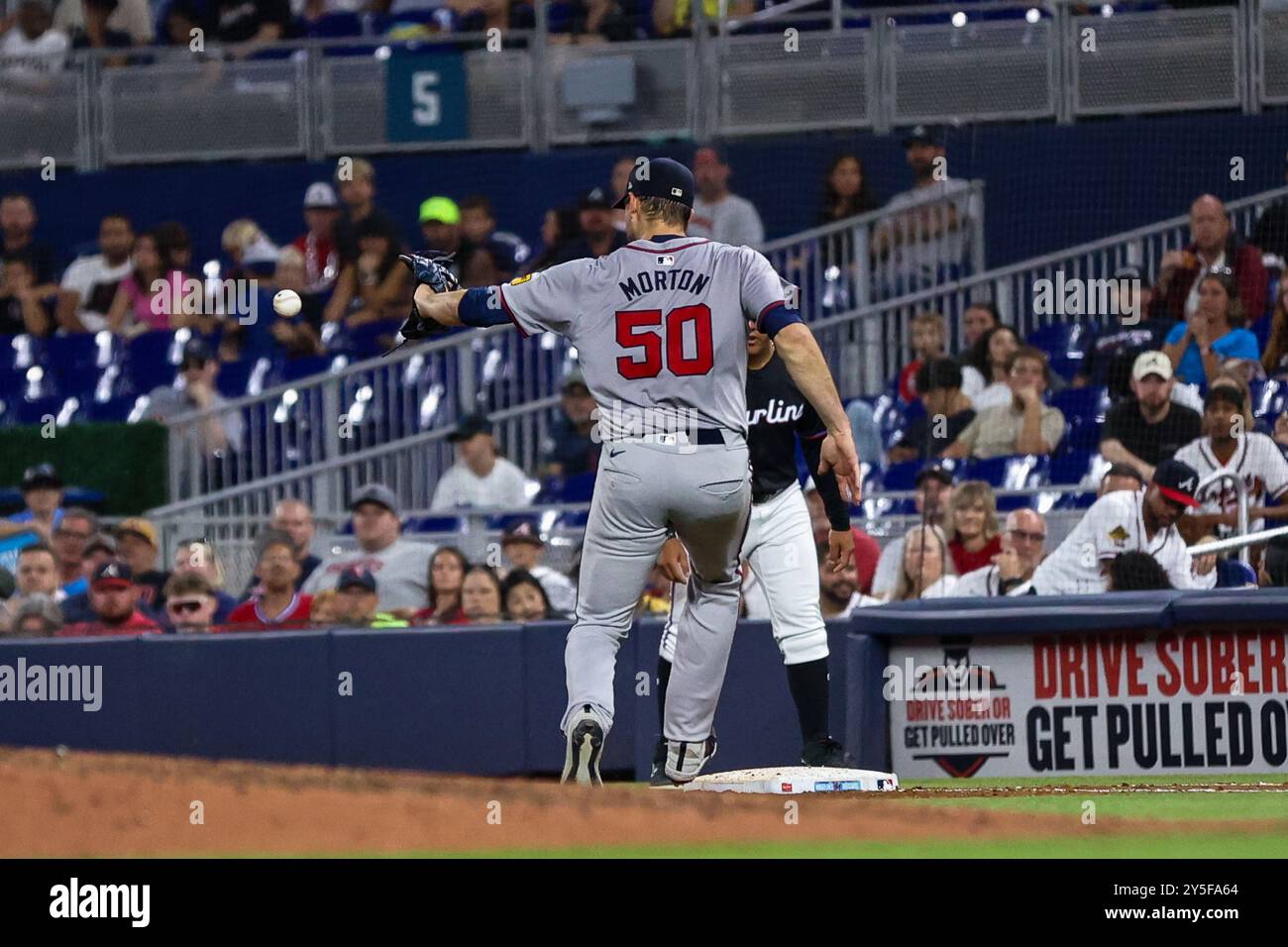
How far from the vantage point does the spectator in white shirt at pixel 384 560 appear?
10648 mm

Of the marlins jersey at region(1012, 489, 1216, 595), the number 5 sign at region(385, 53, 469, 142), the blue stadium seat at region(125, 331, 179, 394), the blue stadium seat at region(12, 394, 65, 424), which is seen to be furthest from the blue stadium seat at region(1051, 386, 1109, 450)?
the blue stadium seat at region(12, 394, 65, 424)

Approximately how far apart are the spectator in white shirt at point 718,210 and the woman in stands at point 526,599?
3.88 meters

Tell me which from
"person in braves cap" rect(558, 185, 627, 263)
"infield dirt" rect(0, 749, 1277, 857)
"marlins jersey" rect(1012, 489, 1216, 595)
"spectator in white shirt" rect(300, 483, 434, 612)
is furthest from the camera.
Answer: "person in braves cap" rect(558, 185, 627, 263)

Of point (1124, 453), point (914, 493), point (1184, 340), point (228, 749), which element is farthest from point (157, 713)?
point (1184, 340)

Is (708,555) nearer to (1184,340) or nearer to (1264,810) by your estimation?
(1264,810)

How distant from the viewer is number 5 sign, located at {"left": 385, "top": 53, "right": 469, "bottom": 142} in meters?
14.7

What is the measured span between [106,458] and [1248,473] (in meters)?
6.90

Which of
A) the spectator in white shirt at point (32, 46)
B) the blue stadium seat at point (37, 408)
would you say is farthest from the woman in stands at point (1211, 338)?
the spectator in white shirt at point (32, 46)

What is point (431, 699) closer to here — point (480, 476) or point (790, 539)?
point (480, 476)

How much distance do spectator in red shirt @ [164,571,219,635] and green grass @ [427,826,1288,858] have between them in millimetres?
5780

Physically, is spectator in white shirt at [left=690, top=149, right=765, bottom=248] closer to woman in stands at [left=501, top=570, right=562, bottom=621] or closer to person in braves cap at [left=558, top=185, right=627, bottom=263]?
person in braves cap at [left=558, top=185, right=627, bottom=263]

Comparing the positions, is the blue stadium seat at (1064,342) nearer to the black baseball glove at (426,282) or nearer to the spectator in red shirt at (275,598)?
the spectator in red shirt at (275,598)

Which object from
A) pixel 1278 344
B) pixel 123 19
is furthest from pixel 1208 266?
pixel 123 19

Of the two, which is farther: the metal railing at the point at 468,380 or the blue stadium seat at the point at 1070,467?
the metal railing at the point at 468,380
